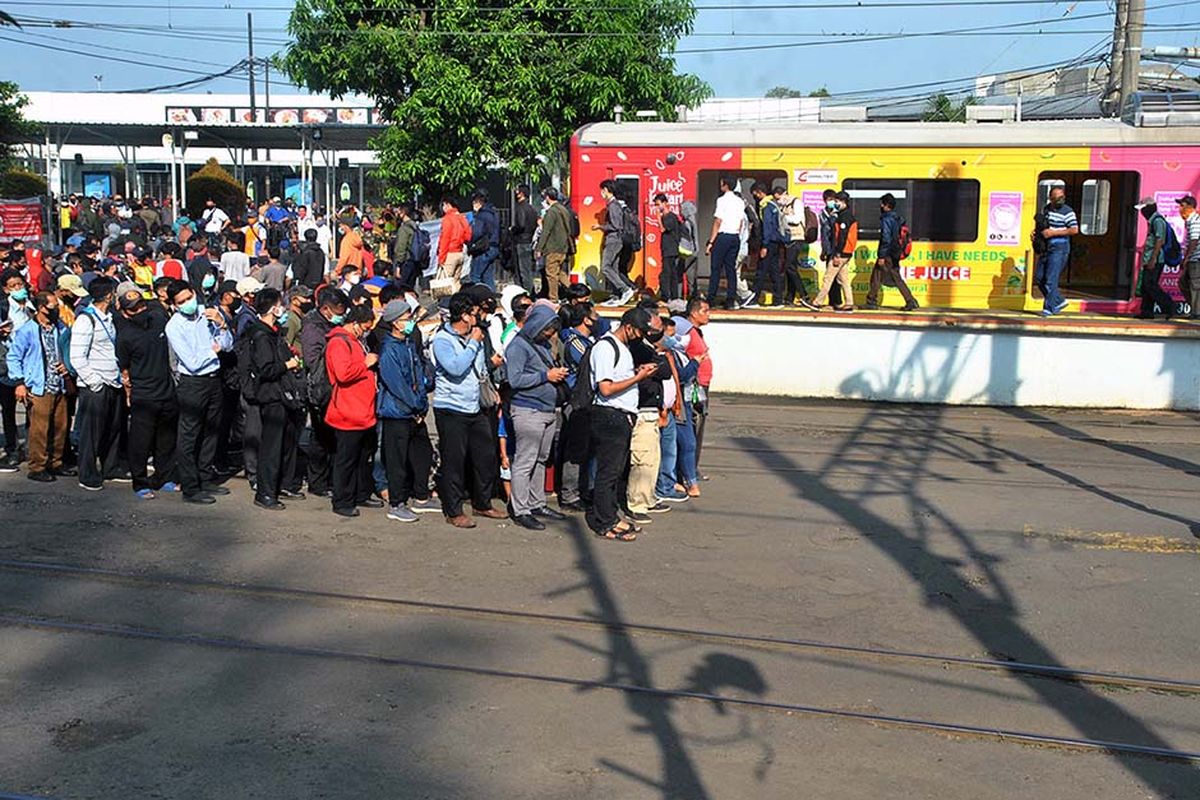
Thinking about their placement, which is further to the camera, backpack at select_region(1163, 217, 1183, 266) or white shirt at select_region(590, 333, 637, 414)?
backpack at select_region(1163, 217, 1183, 266)

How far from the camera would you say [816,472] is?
13.2 m

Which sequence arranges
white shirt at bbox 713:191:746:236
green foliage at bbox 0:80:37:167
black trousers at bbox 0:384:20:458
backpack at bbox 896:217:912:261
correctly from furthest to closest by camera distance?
green foliage at bbox 0:80:37:167
backpack at bbox 896:217:912:261
white shirt at bbox 713:191:746:236
black trousers at bbox 0:384:20:458

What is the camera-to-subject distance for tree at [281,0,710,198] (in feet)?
78.5

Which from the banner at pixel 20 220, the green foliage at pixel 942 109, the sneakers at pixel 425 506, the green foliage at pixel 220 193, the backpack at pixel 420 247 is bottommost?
the sneakers at pixel 425 506

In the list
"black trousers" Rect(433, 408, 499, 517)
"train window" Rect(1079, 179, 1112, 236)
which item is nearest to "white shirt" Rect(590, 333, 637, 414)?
"black trousers" Rect(433, 408, 499, 517)

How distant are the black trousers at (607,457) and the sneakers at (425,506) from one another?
56.0 inches

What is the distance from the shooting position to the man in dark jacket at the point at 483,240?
1983 cm

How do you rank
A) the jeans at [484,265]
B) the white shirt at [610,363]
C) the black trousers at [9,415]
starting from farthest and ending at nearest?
1. the jeans at [484,265]
2. the black trousers at [9,415]
3. the white shirt at [610,363]

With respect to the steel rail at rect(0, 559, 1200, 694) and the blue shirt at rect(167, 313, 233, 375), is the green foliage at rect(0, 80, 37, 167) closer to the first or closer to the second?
the blue shirt at rect(167, 313, 233, 375)

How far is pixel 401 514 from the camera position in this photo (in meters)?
10.9

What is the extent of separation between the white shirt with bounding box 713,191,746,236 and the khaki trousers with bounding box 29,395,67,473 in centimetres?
872

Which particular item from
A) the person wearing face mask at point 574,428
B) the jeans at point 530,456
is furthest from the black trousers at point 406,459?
the person wearing face mask at point 574,428

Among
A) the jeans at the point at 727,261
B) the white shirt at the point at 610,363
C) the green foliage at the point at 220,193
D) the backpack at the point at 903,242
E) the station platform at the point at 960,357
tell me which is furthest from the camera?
the green foliage at the point at 220,193

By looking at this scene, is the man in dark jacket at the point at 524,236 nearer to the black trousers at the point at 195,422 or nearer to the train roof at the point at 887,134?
the train roof at the point at 887,134
